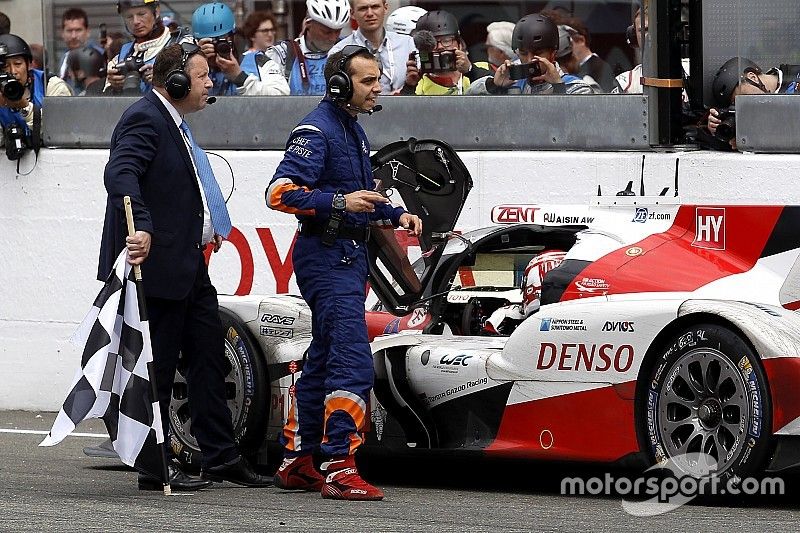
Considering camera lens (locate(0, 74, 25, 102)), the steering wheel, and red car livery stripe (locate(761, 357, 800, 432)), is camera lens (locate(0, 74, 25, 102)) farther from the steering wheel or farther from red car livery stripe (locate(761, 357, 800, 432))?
red car livery stripe (locate(761, 357, 800, 432))

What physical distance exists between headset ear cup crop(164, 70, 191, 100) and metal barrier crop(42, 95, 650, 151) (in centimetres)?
351

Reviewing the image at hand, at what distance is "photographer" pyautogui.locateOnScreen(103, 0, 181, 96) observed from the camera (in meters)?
11.4

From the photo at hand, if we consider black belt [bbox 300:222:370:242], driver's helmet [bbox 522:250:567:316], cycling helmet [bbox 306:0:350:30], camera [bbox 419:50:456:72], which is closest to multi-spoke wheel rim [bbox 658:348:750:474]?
driver's helmet [bbox 522:250:567:316]

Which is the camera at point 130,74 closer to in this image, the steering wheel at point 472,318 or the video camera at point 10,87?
the video camera at point 10,87

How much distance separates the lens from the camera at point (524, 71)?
10.4 metres

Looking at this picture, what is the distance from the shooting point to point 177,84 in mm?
7371

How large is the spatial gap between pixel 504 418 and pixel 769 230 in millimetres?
1329

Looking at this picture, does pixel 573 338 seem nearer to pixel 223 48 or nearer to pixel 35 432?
pixel 35 432

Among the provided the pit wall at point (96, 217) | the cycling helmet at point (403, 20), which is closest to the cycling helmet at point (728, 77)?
the pit wall at point (96, 217)

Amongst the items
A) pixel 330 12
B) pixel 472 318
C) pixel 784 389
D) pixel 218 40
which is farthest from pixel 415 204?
pixel 218 40

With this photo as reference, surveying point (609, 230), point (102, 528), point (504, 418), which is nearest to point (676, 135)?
point (609, 230)

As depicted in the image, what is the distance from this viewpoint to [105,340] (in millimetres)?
7109

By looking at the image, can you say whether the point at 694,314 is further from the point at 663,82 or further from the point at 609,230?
the point at 663,82

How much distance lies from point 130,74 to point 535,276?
5243 mm
